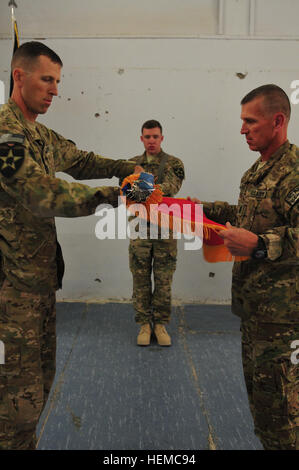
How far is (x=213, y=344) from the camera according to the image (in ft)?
10.5

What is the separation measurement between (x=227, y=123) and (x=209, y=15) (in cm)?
115

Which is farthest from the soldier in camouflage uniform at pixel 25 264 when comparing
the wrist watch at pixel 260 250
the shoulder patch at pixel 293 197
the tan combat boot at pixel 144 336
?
the tan combat boot at pixel 144 336

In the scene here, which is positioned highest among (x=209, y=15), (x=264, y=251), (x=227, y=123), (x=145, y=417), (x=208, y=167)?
(x=209, y=15)

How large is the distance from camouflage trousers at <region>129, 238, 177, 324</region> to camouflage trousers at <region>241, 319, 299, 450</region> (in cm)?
178

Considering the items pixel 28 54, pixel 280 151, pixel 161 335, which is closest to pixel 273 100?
pixel 280 151

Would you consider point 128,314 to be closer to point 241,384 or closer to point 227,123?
point 241,384

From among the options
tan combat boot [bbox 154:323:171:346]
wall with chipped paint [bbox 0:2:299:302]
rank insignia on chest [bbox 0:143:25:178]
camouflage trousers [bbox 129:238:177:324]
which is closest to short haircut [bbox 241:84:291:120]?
rank insignia on chest [bbox 0:143:25:178]

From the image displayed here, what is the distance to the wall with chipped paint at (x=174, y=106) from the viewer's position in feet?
12.7

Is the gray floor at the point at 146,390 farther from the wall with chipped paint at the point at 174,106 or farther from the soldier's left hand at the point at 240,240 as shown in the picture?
the soldier's left hand at the point at 240,240

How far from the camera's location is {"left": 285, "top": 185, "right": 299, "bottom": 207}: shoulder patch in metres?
1.41

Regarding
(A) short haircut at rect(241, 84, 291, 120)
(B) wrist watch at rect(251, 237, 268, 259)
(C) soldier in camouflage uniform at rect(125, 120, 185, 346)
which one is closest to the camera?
(B) wrist watch at rect(251, 237, 268, 259)

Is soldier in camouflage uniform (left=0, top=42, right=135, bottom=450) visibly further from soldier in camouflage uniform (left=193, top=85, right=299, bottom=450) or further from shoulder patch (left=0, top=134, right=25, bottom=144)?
soldier in camouflage uniform (left=193, top=85, right=299, bottom=450)


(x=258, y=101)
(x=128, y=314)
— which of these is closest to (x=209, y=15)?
(x=258, y=101)

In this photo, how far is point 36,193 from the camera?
1.27 meters
